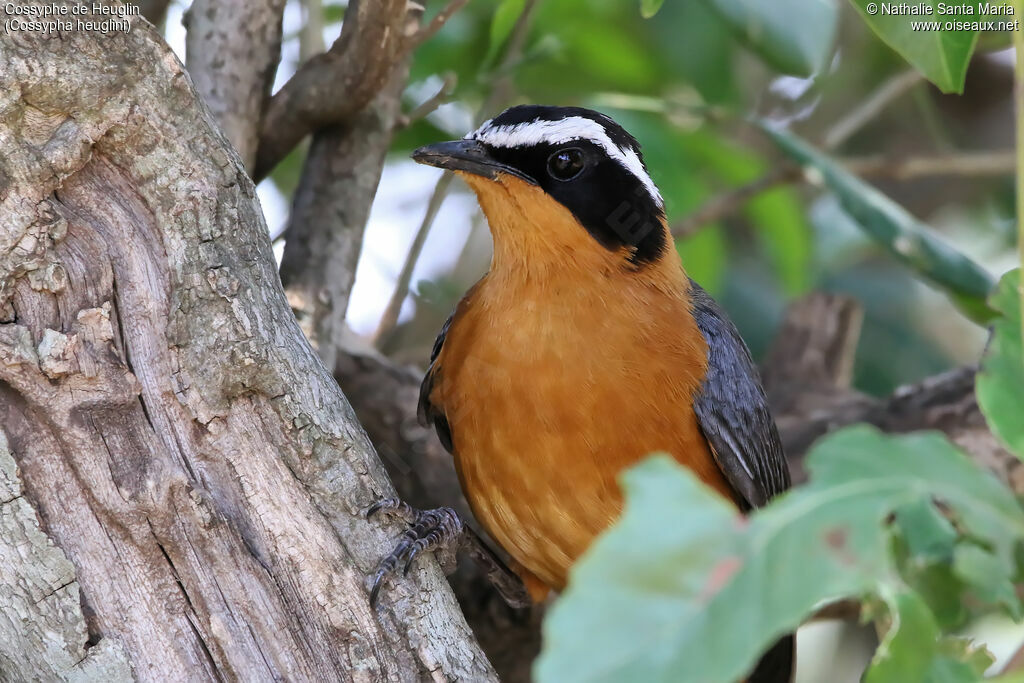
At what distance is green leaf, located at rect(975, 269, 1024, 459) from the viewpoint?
1672 mm

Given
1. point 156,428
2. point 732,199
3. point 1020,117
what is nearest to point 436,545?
point 156,428

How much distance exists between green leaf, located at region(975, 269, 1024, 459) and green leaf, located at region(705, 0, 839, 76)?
2792mm

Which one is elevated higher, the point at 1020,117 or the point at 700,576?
the point at 1020,117

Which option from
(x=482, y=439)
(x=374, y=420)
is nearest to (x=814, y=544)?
(x=482, y=439)

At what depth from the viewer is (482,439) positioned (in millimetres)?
3727

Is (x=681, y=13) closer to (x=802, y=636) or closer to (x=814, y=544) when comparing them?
(x=802, y=636)

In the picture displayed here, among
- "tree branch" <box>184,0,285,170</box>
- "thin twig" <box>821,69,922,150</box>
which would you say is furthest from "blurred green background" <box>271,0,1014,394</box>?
→ "tree branch" <box>184,0,285,170</box>

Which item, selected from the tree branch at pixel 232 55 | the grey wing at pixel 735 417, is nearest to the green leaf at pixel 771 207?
the grey wing at pixel 735 417

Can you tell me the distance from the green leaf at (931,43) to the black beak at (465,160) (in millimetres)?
1427

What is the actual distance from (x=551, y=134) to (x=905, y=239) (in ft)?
5.89

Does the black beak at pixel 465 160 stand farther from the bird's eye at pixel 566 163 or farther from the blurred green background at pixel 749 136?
the blurred green background at pixel 749 136

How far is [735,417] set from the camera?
3.84 meters

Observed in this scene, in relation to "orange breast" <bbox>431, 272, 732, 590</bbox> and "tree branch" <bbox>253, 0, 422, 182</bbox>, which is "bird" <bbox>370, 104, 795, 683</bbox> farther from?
"tree branch" <bbox>253, 0, 422, 182</bbox>

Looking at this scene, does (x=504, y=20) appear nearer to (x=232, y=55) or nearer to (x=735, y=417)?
(x=232, y=55)
